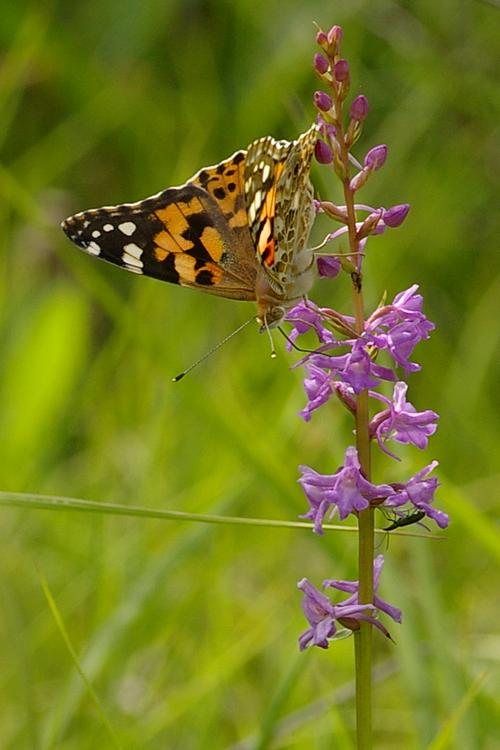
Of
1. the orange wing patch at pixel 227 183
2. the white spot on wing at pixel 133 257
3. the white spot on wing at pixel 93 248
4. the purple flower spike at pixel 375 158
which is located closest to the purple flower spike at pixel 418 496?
the purple flower spike at pixel 375 158

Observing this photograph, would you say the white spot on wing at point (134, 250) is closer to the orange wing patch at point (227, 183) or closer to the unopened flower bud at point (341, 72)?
the orange wing patch at point (227, 183)

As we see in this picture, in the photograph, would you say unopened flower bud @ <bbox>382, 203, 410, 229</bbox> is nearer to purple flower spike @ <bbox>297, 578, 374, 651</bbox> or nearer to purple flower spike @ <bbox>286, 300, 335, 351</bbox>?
purple flower spike @ <bbox>286, 300, 335, 351</bbox>

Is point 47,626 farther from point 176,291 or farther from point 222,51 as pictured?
point 222,51

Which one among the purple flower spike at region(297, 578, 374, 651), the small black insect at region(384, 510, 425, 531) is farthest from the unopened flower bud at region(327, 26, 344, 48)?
the purple flower spike at region(297, 578, 374, 651)

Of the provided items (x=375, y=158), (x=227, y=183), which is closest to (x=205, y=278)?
(x=227, y=183)

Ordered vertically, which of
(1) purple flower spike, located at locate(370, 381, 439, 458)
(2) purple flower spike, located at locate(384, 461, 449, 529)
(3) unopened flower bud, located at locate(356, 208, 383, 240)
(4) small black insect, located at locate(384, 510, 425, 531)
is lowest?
(4) small black insect, located at locate(384, 510, 425, 531)

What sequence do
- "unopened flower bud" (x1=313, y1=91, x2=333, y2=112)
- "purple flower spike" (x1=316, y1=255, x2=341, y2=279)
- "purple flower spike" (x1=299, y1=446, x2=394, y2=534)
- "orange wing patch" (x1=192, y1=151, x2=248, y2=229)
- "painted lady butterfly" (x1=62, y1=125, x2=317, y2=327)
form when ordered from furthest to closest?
"orange wing patch" (x1=192, y1=151, x2=248, y2=229) < "painted lady butterfly" (x1=62, y1=125, x2=317, y2=327) < "purple flower spike" (x1=316, y1=255, x2=341, y2=279) < "unopened flower bud" (x1=313, y1=91, x2=333, y2=112) < "purple flower spike" (x1=299, y1=446, x2=394, y2=534)
